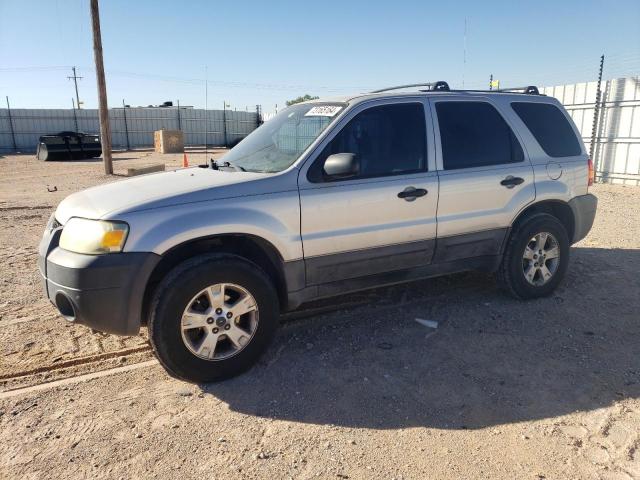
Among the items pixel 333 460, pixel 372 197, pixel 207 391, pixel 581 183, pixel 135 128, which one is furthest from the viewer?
pixel 135 128

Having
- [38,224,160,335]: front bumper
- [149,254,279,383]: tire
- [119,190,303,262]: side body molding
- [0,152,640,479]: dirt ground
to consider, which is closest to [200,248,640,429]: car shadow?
[0,152,640,479]: dirt ground

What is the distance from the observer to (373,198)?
3.86 metres

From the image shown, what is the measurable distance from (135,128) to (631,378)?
3833 centimetres

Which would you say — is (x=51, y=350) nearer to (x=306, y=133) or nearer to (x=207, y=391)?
(x=207, y=391)

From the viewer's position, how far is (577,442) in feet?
9.18

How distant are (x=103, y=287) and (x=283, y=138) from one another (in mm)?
1892

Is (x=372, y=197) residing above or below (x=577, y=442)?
above

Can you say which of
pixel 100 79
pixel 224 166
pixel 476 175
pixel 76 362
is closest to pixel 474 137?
pixel 476 175

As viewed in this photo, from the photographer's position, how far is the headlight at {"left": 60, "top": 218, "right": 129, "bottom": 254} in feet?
10.2

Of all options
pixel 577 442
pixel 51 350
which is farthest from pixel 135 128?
pixel 577 442

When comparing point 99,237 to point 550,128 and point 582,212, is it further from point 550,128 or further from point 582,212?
point 582,212

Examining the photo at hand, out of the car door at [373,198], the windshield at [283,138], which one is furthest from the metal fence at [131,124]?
the car door at [373,198]

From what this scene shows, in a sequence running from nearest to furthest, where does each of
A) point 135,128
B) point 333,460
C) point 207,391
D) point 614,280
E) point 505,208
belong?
point 333,460 → point 207,391 → point 505,208 → point 614,280 → point 135,128

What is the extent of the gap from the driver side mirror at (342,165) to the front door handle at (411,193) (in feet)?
1.87
